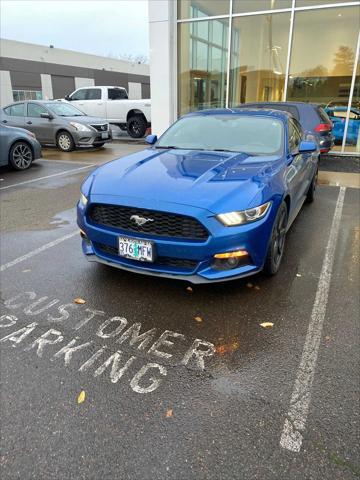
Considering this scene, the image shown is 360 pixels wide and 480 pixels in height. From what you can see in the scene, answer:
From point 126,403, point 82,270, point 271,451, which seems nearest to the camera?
point 271,451

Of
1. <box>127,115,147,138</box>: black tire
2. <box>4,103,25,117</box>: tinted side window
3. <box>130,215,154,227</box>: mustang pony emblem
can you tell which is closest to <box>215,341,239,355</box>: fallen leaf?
<box>130,215,154,227</box>: mustang pony emblem

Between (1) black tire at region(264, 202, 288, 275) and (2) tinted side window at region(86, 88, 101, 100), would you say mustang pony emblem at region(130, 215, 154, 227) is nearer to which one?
(1) black tire at region(264, 202, 288, 275)

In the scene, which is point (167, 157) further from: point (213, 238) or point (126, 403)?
point (126, 403)

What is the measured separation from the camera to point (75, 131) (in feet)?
40.5

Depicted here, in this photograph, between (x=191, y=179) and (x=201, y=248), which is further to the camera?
(x=191, y=179)

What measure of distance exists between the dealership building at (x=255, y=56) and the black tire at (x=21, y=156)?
4922mm

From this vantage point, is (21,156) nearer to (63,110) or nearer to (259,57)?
(63,110)

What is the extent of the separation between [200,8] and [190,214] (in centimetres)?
1187

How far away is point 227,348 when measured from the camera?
2.80 m

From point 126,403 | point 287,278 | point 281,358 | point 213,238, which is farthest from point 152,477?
point 287,278

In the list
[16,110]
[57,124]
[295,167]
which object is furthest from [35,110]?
[295,167]

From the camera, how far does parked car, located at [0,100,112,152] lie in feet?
40.8

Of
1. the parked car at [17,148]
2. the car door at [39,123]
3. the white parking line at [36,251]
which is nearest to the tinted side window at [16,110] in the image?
the car door at [39,123]

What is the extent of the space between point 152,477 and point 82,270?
2.51 m
